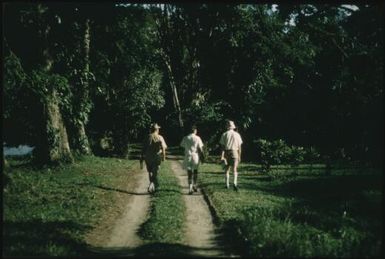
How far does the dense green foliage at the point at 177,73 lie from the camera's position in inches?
797

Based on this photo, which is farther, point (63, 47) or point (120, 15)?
point (120, 15)

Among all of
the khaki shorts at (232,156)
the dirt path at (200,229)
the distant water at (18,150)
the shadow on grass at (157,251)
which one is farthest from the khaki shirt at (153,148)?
the distant water at (18,150)

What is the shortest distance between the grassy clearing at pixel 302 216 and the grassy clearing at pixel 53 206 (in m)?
3.40

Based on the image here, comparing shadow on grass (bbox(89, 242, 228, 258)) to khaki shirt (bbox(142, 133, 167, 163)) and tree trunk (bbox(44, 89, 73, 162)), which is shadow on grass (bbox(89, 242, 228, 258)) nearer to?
khaki shirt (bbox(142, 133, 167, 163))

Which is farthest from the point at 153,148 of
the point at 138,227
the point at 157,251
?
the point at 157,251

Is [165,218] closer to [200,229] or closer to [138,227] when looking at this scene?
[138,227]

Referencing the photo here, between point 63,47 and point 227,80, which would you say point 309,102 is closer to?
point 227,80

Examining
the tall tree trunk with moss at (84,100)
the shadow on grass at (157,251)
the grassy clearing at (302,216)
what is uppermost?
the tall tree trunk with moss at (84,100)

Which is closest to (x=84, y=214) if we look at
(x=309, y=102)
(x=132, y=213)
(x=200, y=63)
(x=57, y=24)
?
(x=132, y=213)

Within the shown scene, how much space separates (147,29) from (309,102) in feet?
44.9

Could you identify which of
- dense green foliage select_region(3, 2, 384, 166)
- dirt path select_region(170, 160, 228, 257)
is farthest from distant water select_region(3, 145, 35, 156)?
dirt path select_region(170, 160, 228, 257)

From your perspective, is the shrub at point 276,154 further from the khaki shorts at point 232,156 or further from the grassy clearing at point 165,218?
the grassy clearing at point 165,218

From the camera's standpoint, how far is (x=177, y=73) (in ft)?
118

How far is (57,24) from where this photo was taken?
20422mm
